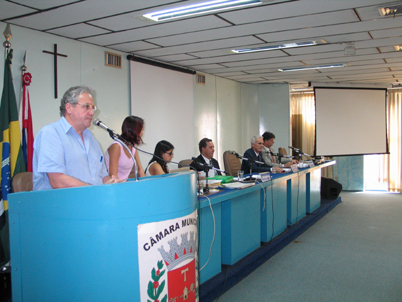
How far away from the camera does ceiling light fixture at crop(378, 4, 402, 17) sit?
3.20 metres

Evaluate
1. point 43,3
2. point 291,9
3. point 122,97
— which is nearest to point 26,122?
point 43,3

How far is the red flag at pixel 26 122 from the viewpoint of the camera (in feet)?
11.3

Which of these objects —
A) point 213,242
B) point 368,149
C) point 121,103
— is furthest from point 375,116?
point 213,242

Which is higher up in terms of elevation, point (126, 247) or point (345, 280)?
point (126, 247)

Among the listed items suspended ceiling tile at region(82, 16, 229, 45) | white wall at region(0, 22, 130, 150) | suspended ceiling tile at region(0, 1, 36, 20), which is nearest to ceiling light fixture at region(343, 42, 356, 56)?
suspended ceiling tile at region(82, 16, 229, 45)

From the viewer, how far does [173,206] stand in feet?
5.06

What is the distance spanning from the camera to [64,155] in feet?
5.87

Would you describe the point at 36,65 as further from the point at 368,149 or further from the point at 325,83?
the point at 368,149

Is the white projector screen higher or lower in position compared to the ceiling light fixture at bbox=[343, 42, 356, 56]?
lower

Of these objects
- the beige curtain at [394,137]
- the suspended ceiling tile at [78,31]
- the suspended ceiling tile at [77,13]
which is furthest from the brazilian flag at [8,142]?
the beige curtain at [394,137]

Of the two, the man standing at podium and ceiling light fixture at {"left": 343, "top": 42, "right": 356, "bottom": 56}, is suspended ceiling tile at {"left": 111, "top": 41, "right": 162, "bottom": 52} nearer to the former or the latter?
ceiling light fixture at {"left": 343, "top": 42, "right": 356, "bottom": 56}

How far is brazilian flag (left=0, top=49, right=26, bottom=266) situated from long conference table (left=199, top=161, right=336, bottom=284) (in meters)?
1.76

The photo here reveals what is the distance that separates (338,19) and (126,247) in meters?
3.20

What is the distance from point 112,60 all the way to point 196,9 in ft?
6.09
